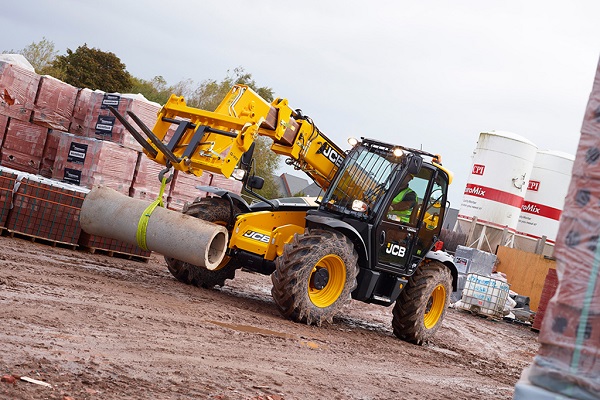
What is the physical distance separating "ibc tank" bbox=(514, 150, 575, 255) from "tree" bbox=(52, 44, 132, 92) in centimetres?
1983

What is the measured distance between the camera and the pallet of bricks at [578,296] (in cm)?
325

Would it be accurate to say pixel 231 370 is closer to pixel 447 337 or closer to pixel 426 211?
pixel 426 211

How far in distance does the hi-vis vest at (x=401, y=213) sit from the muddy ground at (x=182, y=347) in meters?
1.78

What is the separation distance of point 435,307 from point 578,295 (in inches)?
415

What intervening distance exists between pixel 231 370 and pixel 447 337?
890 cm

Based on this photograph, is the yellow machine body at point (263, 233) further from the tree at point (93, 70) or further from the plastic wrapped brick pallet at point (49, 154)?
the tree at point (93, 70)

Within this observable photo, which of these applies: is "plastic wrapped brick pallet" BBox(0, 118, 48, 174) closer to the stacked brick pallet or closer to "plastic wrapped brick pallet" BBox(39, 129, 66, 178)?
"plastic wrapped brick pallet" BBox(39, 129, 66, 178)

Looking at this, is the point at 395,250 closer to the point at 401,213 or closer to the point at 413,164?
the point at 401,213

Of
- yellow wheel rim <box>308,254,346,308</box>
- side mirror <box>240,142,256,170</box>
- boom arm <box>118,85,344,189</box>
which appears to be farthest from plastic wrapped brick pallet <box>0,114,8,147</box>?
yellow wheel rim <box>308,254,346,308</box>

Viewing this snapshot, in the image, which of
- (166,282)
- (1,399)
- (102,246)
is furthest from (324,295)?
(1,399)

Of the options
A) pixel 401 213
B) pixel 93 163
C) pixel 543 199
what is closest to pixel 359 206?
pixel 401 213

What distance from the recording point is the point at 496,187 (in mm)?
34375

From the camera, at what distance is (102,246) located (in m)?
15.6

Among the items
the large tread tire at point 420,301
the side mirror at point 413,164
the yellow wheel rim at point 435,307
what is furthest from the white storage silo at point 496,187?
the side mirror at point 413,164
